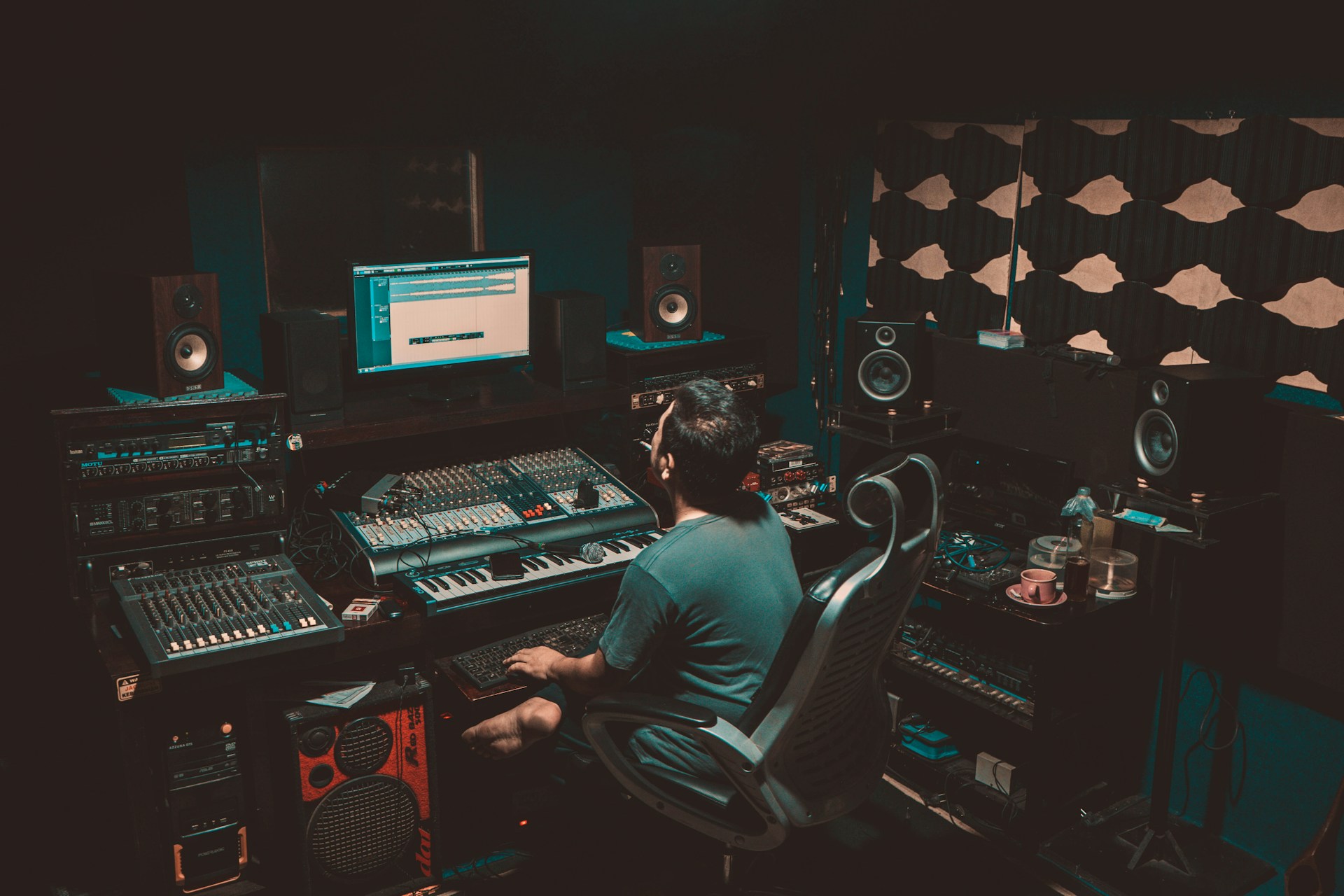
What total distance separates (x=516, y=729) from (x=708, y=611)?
72 cm

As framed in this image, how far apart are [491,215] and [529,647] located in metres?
1.44

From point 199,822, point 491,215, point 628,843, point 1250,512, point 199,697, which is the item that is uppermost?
point 491,215

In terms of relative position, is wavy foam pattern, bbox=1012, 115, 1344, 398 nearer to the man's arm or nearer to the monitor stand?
the monitor stand

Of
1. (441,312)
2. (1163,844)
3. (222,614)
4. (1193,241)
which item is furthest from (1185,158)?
(222,614)

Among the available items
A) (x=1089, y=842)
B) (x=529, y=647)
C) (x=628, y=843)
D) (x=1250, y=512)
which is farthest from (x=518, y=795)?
(x=1250, y=512)

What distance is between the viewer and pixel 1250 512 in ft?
8.93

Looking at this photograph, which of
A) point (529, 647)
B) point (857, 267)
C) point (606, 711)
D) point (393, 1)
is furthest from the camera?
point (857, 267)

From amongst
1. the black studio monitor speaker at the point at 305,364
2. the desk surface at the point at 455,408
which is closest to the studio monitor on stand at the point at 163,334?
the black studio monitor speaker at the point at 305,364

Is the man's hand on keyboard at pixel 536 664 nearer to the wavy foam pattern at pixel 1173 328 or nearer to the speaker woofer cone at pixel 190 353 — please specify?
the speaker woofer cone at pixel 190 353

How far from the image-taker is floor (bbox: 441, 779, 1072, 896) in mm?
2949

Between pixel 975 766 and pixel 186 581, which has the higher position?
pixel 186 581

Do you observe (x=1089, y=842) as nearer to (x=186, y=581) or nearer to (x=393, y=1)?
(x=186, y=581)

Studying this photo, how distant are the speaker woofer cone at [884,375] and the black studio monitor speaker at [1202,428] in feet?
2.41

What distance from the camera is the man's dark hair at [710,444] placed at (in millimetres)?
2143
